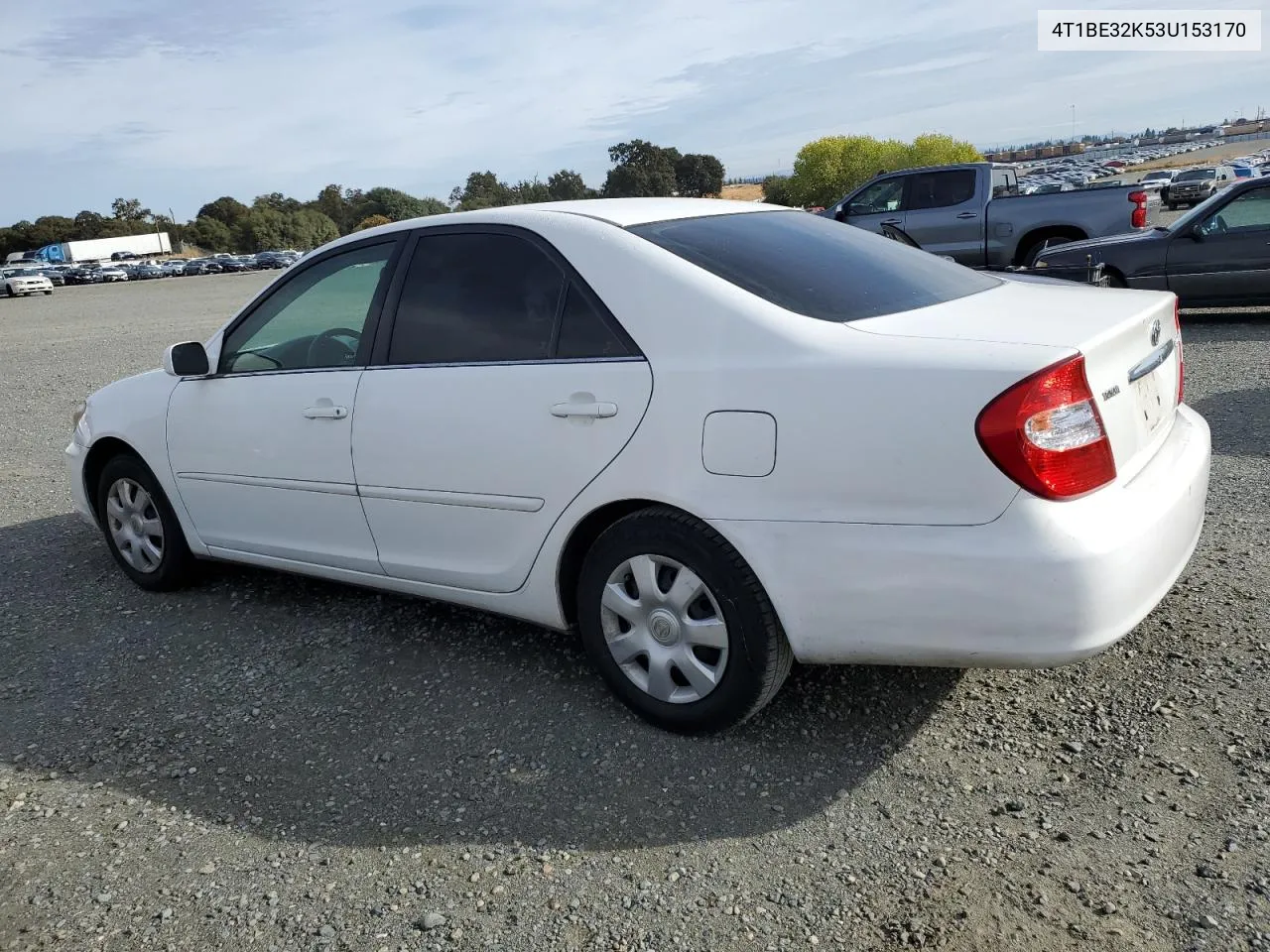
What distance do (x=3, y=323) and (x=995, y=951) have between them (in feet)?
97.2

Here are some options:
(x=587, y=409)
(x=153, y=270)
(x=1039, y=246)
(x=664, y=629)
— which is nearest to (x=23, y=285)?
(x=153, y=270)

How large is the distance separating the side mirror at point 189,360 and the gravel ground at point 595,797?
1.10m

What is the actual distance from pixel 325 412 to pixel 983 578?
2411 mm

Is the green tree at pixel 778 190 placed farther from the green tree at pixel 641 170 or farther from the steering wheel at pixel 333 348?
the steering wheel at pixel 333 348

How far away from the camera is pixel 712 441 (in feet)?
9.36

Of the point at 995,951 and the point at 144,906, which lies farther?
the point at 144,906

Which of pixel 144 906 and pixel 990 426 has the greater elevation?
pixel 990 426

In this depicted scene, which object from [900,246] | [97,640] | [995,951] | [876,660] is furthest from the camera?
[97,640]

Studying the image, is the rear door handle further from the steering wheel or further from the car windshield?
the car windshield

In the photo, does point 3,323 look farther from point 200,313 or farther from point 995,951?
point 995,951

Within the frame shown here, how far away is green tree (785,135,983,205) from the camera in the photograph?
65.9 metres

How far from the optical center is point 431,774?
3084 mm

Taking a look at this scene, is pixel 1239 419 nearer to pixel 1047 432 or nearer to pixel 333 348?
pixel 1047 432

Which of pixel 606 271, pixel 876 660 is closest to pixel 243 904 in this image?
pixel 876 660
